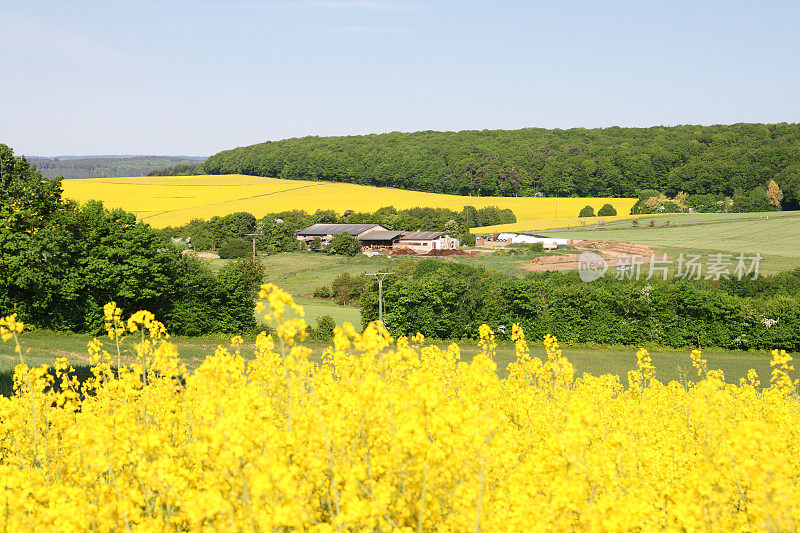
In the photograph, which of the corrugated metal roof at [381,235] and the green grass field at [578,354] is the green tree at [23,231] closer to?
the green grass field at [578,354]

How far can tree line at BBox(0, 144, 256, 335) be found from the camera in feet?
108

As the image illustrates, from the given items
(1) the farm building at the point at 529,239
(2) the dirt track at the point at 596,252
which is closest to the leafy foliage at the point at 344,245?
(1) the farm building at the point at 529,239

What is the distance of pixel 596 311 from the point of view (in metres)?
40.9

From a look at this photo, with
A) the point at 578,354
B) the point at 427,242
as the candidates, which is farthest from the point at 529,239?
the point at 578,354

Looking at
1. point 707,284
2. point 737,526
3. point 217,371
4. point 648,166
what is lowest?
point 707,284

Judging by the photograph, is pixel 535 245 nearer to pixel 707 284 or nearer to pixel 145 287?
pixel 707 284

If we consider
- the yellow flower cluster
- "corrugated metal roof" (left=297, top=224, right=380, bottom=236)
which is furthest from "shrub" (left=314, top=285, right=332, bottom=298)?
the yellow flower cluster

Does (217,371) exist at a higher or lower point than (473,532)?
higher

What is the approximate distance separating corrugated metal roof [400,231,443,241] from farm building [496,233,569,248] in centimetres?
831

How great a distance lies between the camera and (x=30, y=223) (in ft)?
112

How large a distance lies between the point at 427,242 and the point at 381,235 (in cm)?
770

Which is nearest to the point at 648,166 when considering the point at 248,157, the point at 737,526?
the point at 248,157

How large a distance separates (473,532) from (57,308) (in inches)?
1454

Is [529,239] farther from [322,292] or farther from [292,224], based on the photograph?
[292,224]
